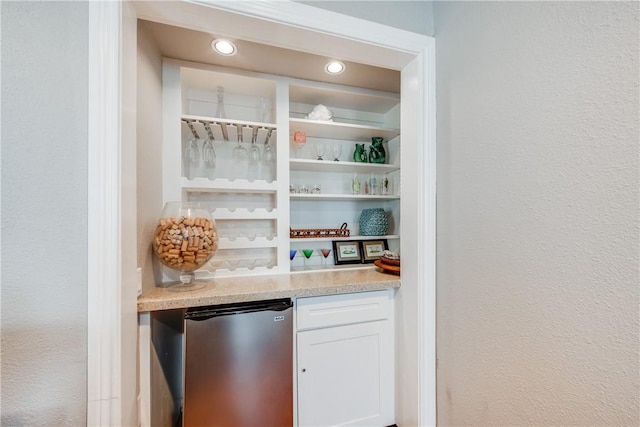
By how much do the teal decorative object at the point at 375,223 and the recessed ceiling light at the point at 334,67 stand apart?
103 centimetres

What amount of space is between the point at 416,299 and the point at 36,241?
1444 millimetres

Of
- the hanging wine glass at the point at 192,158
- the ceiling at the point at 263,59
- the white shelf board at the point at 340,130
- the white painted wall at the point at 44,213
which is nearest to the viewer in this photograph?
the white painted wall at the point at 44,213

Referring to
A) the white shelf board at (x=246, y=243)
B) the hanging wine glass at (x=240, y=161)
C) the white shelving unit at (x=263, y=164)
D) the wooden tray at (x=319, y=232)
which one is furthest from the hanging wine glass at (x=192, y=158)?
the wooden tray at (x=319, y=232)

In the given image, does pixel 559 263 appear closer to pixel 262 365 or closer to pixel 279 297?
pixel 279 297

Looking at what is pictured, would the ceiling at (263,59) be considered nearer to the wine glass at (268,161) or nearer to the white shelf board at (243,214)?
the wine glass at (268,161)

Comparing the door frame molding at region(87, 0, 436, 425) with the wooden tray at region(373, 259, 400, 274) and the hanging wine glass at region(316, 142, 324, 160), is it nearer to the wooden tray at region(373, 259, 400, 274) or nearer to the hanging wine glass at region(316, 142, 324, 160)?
the wooden tray at region(373, 259, 400, 274)

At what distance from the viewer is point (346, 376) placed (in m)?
1.38

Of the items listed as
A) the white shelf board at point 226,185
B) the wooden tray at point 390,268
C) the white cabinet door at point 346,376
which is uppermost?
the white shelf board at point 226,185

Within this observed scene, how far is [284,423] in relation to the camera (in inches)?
48.3

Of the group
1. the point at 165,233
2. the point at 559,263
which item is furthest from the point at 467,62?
the point at 165,233

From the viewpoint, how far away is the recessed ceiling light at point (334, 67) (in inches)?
60.9

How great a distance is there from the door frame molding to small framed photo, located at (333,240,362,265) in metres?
0.63

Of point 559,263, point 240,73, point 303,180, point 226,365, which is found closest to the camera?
point 559,263

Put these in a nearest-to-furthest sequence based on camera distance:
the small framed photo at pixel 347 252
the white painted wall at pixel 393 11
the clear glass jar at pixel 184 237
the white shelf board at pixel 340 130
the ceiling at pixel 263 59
Result: 1. the white painted wall at pixel 393 11
2. the clear glass jar at pixel 184 237
3. the ceiling at pixel 263 59
4. the white shelf board at pixel 340 130
5. the small framed photo at pixel 347 252
